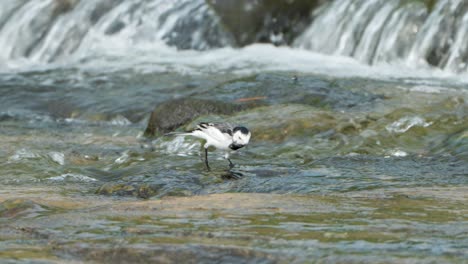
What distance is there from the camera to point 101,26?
17594 mm

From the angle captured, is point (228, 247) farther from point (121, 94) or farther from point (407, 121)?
point (121, 94)

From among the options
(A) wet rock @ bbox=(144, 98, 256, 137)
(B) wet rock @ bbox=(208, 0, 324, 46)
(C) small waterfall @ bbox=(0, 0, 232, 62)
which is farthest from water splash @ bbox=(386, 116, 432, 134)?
(C) small waterfall @ bbox=(0, 0, 232, 62)

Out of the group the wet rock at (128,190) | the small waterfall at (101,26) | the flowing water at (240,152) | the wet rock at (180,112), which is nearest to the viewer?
the flowing water at (240,152)

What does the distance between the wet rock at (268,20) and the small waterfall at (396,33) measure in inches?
16.8

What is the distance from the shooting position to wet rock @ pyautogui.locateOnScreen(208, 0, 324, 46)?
1636cm

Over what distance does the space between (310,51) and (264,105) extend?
468 cm

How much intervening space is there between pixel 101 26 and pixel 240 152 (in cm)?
884

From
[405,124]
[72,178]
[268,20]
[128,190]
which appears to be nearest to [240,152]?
[405,124]

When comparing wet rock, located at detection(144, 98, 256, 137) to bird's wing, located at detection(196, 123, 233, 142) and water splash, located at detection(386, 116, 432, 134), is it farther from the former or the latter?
bird's wing, located at detection(196, 123, 233, 142)

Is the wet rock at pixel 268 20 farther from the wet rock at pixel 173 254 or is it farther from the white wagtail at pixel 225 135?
the wet rock at pixel 173 254

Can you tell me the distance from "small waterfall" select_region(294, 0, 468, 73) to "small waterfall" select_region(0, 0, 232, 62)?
6.10 ft

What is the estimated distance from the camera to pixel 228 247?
4535 millimetres

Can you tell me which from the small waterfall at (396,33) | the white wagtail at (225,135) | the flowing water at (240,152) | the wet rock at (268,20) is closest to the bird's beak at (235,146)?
the white wagtail at (225,135)

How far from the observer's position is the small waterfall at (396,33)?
13.8 metres
